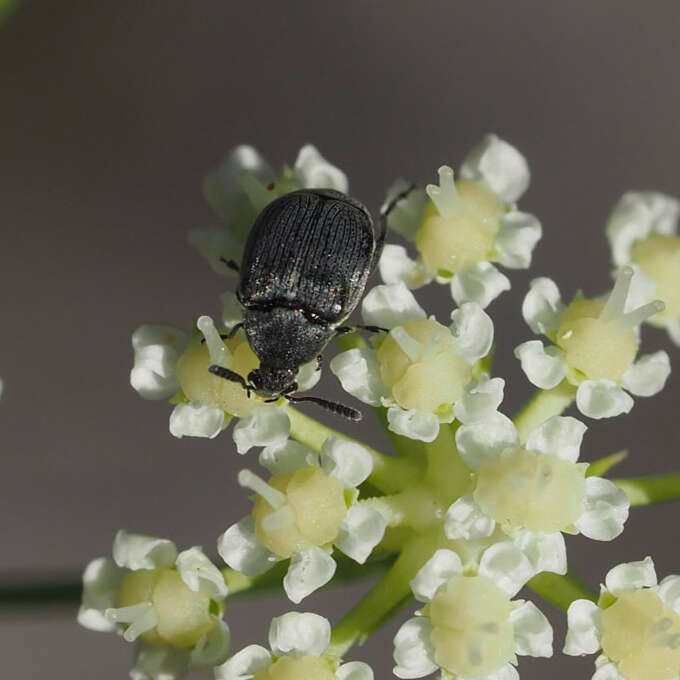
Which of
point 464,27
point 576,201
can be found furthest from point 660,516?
point 464,27

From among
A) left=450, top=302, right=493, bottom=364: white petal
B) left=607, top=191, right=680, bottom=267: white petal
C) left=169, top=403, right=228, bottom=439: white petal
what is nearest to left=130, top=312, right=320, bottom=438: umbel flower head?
left=169, top=403, right=228, bottom=439: white petal

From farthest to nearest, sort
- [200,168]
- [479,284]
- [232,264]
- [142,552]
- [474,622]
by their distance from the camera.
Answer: [200,168] → [232,264] → [479,284] → [142,552] → [474,622]

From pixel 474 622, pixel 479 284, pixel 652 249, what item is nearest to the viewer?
pixel 474 622

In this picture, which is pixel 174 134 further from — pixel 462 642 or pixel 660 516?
pixel 462 642

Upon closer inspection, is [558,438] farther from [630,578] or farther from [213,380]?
[213,380]

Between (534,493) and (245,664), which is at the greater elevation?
Answer: (534,493)

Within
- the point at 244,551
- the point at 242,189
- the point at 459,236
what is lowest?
the point at 244,551

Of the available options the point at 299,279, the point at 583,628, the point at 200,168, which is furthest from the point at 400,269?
the point at 200,168
